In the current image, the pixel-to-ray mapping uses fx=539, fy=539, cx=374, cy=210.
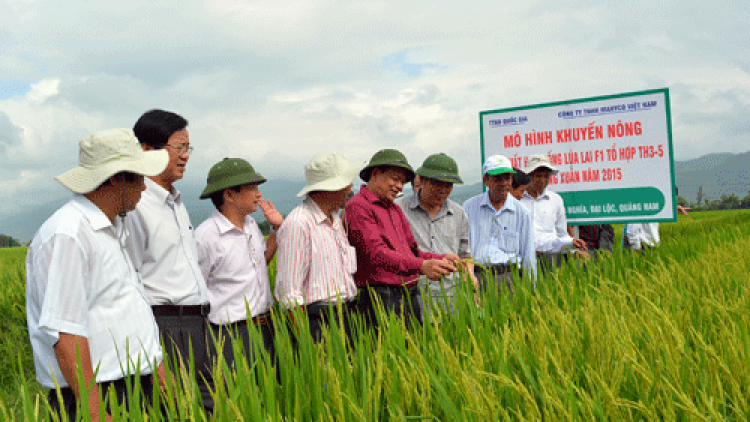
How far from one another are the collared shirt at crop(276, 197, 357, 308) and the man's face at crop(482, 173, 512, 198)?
63.6 inches

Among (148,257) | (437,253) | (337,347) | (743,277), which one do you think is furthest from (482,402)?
(743,277)

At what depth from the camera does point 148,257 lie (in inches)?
91.0

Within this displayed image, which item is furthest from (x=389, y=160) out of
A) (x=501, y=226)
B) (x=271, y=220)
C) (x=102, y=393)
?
(x=102, y=393)

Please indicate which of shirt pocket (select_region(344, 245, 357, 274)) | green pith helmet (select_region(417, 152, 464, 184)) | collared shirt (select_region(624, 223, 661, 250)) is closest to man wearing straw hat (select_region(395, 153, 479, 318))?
green pith helmet (select_region(417, 152, 464, 184))

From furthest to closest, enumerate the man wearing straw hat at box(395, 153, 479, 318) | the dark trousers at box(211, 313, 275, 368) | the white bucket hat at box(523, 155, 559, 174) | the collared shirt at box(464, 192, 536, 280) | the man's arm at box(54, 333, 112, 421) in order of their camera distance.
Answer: the white bucket hat at box(523, 155, 559, 174) → the collared shirt at box(464, 192, 536, 280) → the man wearing straw hat at box(395, 153, 479, 318) → the dark trousers at box(211, 313, 275, 368) → the man's arm at box(54, 333, 112, 421)

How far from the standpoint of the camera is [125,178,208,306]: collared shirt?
229 cm

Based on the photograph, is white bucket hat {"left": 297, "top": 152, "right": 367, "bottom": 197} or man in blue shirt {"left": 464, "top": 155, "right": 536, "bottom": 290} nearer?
white bucket hat {"left": 297, "top": 152, "right": 367, "bottom": 197}

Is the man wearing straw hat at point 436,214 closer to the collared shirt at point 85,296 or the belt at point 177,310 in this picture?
the belt at point 177,310

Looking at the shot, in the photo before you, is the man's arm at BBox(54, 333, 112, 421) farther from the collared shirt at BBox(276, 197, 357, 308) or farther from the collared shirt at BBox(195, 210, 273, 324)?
the collared shirt at BBox(276, 197, 357, 308)

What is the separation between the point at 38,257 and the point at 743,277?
3695mm

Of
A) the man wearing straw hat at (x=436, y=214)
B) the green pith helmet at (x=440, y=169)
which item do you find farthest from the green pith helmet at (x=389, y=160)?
the man wearing straw hat at (x=436, y=214)

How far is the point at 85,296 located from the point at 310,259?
123cm

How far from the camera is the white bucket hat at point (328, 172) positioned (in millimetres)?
2799

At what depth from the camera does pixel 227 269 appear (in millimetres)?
2674
